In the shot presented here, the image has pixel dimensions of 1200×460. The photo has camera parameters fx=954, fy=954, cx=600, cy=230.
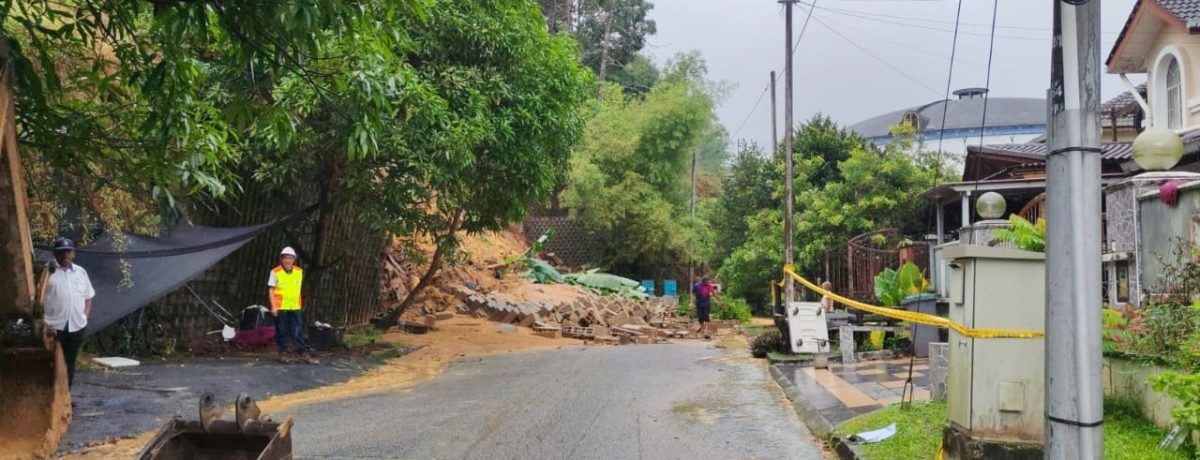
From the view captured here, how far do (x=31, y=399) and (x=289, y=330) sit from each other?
23.5ft

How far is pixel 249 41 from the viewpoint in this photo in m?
5.37

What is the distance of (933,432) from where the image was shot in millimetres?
7539

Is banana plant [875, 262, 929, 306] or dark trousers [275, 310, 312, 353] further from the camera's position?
banana plant [875, 262, 929, 306]

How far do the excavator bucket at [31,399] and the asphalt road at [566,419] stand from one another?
1798mm

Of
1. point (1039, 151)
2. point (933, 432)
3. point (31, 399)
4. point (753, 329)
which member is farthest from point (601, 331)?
point (31, 399)

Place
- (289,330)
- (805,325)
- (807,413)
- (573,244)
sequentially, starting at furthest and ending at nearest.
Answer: (573,244) < (805,325) < (289,330) < (807,413)

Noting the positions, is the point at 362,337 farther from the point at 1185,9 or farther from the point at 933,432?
the point at 1185,9

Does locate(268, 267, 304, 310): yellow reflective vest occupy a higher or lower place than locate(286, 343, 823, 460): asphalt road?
higher

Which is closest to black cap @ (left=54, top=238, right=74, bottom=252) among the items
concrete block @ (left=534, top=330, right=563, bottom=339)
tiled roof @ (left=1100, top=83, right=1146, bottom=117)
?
concrete block @ (left=534, top=330, right=563, bottom=339)

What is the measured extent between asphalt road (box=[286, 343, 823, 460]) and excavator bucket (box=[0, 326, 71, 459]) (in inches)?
70.8

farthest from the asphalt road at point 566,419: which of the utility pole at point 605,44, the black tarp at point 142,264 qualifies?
the utility pole at point 605,44

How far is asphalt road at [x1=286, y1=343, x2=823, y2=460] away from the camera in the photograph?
7.86m

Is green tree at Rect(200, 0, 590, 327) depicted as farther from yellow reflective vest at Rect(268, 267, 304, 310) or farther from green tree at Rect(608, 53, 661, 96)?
green tree at Rect(608, 53, 661, 96)

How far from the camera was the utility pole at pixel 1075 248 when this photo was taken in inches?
168
